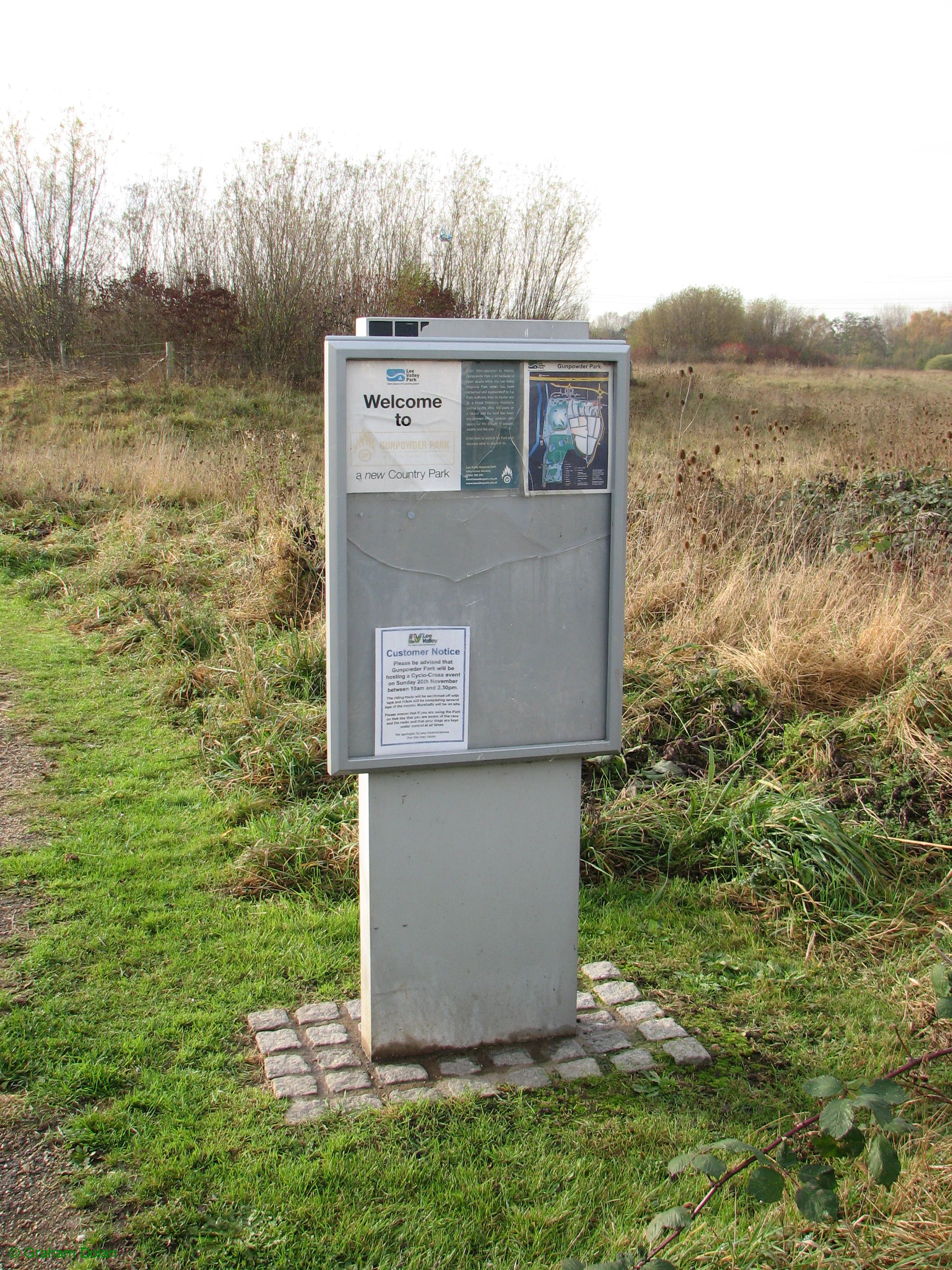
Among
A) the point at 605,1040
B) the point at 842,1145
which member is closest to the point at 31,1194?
the point at 605,1040

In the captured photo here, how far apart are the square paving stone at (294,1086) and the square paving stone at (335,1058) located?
68mm

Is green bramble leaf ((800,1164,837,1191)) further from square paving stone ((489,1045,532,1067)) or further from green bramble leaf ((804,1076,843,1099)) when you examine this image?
square paving stone ((489,1045,532,1067))

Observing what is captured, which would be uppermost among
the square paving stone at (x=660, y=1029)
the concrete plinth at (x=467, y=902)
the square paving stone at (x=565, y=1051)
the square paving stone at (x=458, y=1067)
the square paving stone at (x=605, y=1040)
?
the concrete plinth at (x=467, y=902)

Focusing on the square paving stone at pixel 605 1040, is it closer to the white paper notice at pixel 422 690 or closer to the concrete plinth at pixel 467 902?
the concrete plinth at pixel 467 902

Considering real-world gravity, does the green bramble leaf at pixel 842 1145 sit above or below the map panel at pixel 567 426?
below

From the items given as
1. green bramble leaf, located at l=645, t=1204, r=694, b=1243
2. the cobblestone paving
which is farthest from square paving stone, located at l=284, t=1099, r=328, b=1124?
green bramble leaf, located at l=645, t=1204, r=694, b=1243

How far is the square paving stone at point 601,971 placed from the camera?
353 cm

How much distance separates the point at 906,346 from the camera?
127ft

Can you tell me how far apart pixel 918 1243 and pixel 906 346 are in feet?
136

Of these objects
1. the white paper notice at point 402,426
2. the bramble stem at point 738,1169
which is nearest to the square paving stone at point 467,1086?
the bramble stem at point 738,1169

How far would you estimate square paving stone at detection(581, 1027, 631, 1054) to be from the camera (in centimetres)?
309

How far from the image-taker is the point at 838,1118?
5.72ft

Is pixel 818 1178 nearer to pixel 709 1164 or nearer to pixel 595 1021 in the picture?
pixel 709 1164

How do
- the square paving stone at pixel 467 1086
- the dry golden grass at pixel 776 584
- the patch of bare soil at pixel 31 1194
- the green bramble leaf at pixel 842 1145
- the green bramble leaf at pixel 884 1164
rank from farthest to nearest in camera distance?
the dry golden grass at pixel 776 584 < the square paving stone at pixel 467 1086 < the patch of bare soil at pixel 31 1194 < the green bramble leaf at pixel 842 1145 < the green bramble leaf at pixel 884 1164
